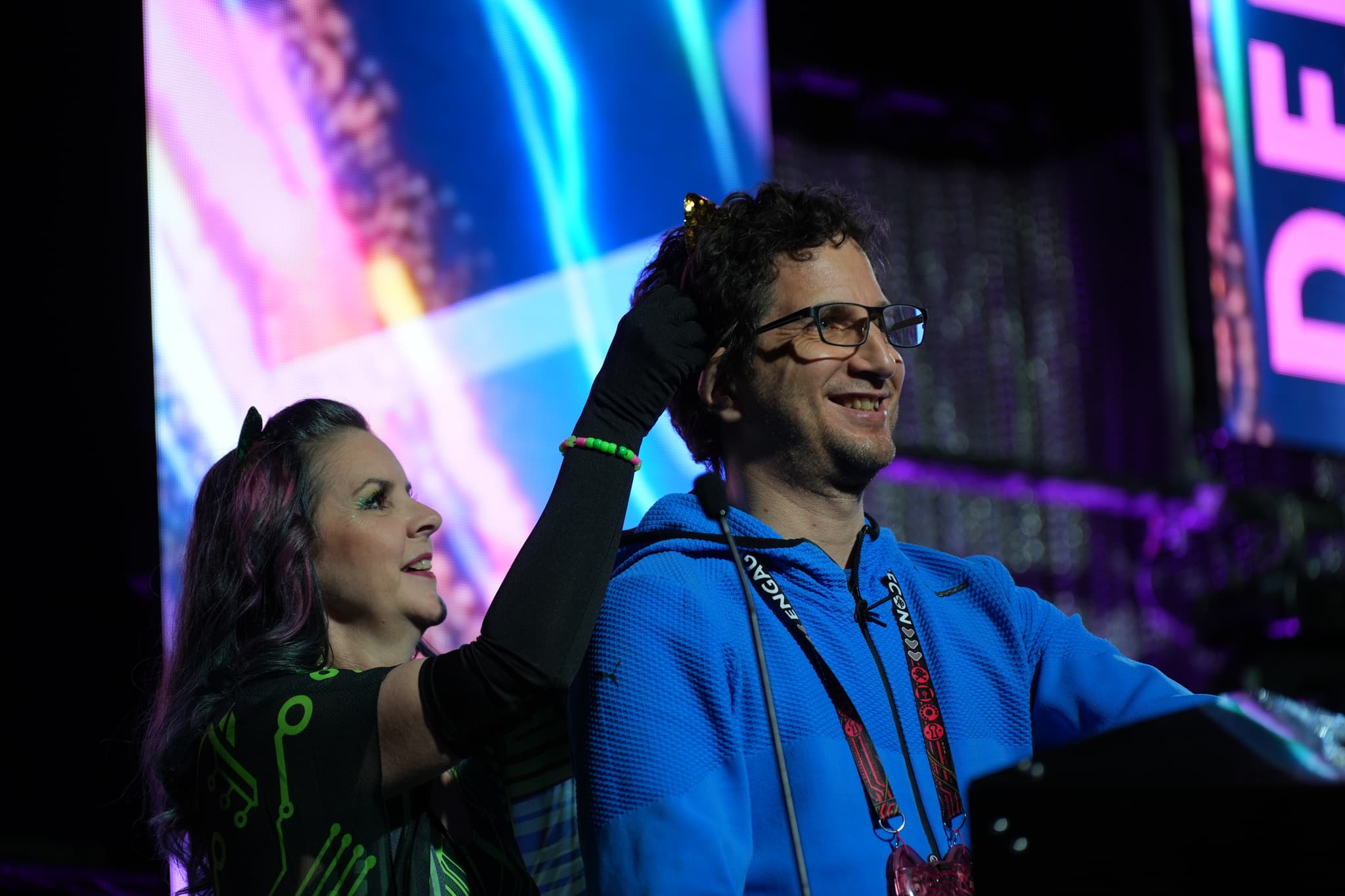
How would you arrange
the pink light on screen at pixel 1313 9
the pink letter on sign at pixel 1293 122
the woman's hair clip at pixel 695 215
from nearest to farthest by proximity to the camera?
1. the woman's hair clip at pixel 695 215
2. the pink letter on sign at pixel 1293 122
3. the pink light on screen at pixel 1313 9

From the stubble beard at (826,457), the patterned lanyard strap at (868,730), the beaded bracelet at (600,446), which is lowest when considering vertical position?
the patterned lanyard strap at (868,730)

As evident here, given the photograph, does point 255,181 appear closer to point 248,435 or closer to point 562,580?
point 248,435

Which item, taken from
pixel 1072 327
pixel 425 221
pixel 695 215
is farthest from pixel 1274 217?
pixel 695 215

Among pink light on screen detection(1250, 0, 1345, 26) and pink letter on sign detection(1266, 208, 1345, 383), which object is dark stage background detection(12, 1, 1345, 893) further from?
pink light on screen detection(1250, 0, 1345, 26)

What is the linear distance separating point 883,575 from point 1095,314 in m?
3.05

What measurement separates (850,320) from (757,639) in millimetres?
478

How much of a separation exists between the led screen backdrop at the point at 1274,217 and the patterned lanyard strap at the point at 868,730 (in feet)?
8.32

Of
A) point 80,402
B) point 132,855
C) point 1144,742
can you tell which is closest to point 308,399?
point 80,402

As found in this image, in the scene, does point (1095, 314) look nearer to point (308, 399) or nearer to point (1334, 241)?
point (1334, 241)

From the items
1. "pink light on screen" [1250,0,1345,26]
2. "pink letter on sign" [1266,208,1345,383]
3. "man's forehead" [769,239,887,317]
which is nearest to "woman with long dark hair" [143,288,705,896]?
"man's forehead" [769,239,887,317]

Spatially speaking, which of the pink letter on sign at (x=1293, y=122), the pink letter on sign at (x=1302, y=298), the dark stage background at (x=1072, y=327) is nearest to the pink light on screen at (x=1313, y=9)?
the pink letter on sign at (x=1293, y=122)

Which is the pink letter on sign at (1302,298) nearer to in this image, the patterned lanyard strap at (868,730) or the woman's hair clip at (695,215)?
the woman's hair clip at (695,215)

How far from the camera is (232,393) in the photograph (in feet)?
8.02

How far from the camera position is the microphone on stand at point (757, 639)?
1.58 meters
